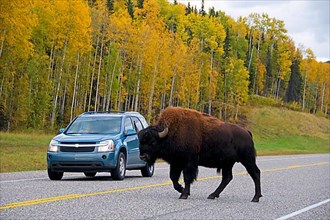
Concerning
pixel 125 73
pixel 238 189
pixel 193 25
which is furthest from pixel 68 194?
pixel 193 25

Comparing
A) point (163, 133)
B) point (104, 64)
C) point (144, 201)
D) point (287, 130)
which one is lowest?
point (287, 130)

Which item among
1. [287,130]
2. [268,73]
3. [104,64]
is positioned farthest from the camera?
[268,73]

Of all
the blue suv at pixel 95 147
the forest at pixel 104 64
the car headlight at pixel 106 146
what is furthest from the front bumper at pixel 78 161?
the forest at pixel 104 64

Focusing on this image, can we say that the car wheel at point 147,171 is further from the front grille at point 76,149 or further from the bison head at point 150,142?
the bison head at point 150,142

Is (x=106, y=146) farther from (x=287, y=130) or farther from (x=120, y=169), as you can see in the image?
(x=287, y=130)

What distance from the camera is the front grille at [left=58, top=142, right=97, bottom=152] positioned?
15.9 m

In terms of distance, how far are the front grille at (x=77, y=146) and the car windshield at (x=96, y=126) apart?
1149 mm

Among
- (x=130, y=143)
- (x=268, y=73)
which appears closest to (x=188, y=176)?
(x=130, y=143)

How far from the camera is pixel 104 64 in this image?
211ft

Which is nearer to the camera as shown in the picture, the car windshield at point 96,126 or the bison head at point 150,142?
the bison head at point 150,142

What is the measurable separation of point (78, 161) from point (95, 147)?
1.92 feet

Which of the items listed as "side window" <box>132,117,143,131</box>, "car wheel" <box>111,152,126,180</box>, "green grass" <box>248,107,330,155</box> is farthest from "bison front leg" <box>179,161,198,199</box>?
"green grass" <box>248,107,330,155</box>

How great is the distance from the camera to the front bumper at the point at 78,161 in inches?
618

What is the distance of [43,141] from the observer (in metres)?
38.6
